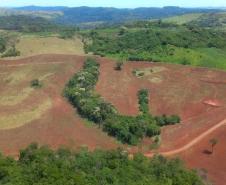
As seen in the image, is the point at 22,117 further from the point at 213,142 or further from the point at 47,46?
the point at 47,46

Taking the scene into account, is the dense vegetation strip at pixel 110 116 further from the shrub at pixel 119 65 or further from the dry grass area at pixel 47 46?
the dry grass area at pixel 47 46

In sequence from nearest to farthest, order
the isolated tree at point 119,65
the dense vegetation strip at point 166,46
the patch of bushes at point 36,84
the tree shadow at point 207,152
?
1. the tree shadow at point 207,152
2. the patch of bushes at point 36,84
3. the isolated tree at point 119,65
4. the dense vegetation strip at point 166,46

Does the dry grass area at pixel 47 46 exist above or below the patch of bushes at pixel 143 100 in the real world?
above

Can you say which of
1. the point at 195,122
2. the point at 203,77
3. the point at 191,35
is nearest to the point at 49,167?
the point at 195,122

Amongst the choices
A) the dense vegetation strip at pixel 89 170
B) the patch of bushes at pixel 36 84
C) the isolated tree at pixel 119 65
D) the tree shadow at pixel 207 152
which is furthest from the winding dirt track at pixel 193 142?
the patch of bushes at pixel 36 84

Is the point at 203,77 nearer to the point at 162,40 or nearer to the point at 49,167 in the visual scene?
the point at 162,40

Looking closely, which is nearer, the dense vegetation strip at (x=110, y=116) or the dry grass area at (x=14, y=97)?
the dense vegetation strip at (x=110, y=116)
